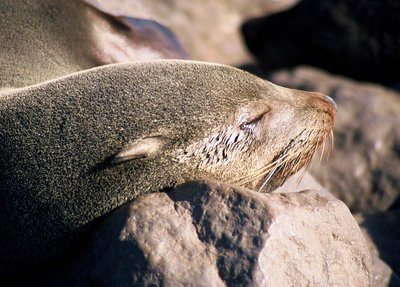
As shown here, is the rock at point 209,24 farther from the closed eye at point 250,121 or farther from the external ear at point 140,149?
the external ear at point 140,149

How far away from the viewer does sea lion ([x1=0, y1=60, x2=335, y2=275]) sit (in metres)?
4.22

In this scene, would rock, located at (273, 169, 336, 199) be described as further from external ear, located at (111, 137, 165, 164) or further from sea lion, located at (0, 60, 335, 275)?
external ear, located at (111, 137, 165, 164)

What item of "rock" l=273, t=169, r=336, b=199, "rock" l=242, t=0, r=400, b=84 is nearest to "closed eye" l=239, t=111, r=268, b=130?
"rock" l=273, t=169, r=336, b=199

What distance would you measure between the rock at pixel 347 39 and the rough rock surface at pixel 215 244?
5.40m

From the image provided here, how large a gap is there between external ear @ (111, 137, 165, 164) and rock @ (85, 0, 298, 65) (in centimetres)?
501

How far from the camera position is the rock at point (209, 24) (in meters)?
9.56

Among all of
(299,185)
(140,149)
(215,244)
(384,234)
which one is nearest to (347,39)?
(384,234)

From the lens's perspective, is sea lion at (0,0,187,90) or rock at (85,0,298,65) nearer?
sea lion at (0,0,187,90)

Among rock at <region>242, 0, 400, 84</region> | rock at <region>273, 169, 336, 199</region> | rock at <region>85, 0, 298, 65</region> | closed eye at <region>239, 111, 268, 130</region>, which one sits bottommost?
rock at <region>85, 0, 298, 65</region>

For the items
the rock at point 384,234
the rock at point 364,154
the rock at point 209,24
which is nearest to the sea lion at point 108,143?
the rock at point 384,234

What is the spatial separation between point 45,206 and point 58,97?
0.62 m

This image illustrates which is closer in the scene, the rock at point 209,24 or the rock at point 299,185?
the rock at point 299,185

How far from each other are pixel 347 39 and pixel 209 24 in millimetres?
1755

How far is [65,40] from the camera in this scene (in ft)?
19.9
